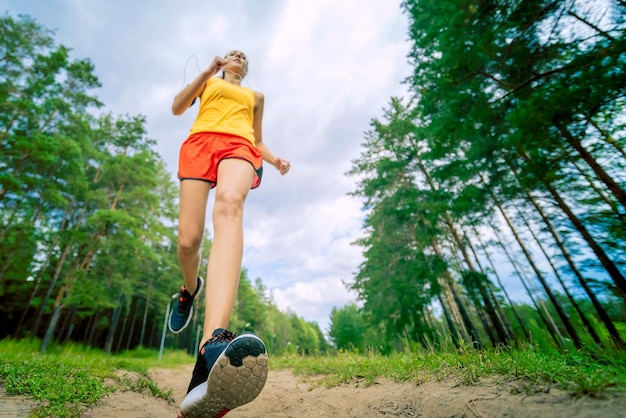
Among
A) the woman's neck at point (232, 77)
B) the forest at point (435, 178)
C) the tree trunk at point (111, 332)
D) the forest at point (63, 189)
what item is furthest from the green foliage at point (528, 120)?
the tree trunk at point (111, 332)

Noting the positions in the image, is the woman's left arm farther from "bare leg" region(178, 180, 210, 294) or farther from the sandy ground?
the sandy ground

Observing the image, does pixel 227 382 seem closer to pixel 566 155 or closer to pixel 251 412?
pixel 251 412

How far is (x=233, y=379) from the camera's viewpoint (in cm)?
104

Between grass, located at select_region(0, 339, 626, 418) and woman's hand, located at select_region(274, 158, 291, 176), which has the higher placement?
woman's hand, located at select_region(274, 158, 291, 176)

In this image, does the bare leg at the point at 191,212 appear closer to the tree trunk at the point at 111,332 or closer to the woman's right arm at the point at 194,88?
the woman's right arm at the point at 194,88

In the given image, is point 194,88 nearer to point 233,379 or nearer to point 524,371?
point 233,379

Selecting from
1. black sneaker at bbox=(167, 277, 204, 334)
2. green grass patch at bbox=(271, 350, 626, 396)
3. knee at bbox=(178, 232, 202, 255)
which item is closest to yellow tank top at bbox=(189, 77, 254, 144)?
knee at bbox=(178, 232, 202, 255)

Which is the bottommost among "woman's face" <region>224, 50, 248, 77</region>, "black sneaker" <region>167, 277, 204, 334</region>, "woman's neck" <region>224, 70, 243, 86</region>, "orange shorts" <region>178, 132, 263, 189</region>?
"black sneaker" <region>167, 277, 204, 334</region>

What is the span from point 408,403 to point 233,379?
1.21 m

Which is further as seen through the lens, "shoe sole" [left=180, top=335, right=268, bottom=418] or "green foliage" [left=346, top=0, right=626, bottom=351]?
"green foliage" [left=346, top=0, right=626, bottom=351]

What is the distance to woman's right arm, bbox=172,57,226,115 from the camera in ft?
6.72

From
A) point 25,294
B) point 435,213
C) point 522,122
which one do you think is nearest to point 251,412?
point 522,122

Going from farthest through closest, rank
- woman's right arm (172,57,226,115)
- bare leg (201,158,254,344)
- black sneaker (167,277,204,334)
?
black sneaker (167,277,204,334) → woman's right arm (172,57,226,115) → bare leg (201,158,254,344)

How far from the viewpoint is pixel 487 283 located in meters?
9.88
